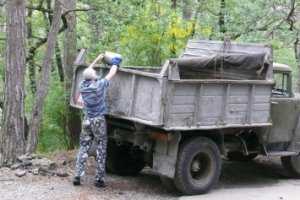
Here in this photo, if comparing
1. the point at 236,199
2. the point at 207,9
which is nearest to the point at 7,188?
the point at 236,199

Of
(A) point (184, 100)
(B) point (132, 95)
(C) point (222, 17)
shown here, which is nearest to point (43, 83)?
(B) point (132, 95)

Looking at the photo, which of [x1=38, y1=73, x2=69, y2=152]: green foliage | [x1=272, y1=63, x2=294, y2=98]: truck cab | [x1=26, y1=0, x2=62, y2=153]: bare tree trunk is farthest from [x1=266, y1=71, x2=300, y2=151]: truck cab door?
[x1=38, y1=73, x2=69, y2=152]: green foliage

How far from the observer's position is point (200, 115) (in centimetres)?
970

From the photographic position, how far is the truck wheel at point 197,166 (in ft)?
31.9

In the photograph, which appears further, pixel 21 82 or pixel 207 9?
pixel 207 9

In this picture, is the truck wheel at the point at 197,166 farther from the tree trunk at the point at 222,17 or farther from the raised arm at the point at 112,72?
the tree trunk at the point at 222,17

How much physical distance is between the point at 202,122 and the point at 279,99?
227 centimetres

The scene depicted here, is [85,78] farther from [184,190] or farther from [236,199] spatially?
[236,199]

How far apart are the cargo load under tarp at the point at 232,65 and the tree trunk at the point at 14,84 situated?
287 cm

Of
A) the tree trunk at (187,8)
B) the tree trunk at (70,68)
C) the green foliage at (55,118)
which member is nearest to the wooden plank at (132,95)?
the tree trunk at (70,68)

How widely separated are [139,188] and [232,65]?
2.88 meters

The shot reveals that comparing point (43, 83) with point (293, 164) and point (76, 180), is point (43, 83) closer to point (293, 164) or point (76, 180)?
point (76, 180)

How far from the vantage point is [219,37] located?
18.5 m

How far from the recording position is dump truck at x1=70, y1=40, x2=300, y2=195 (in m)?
9.36
